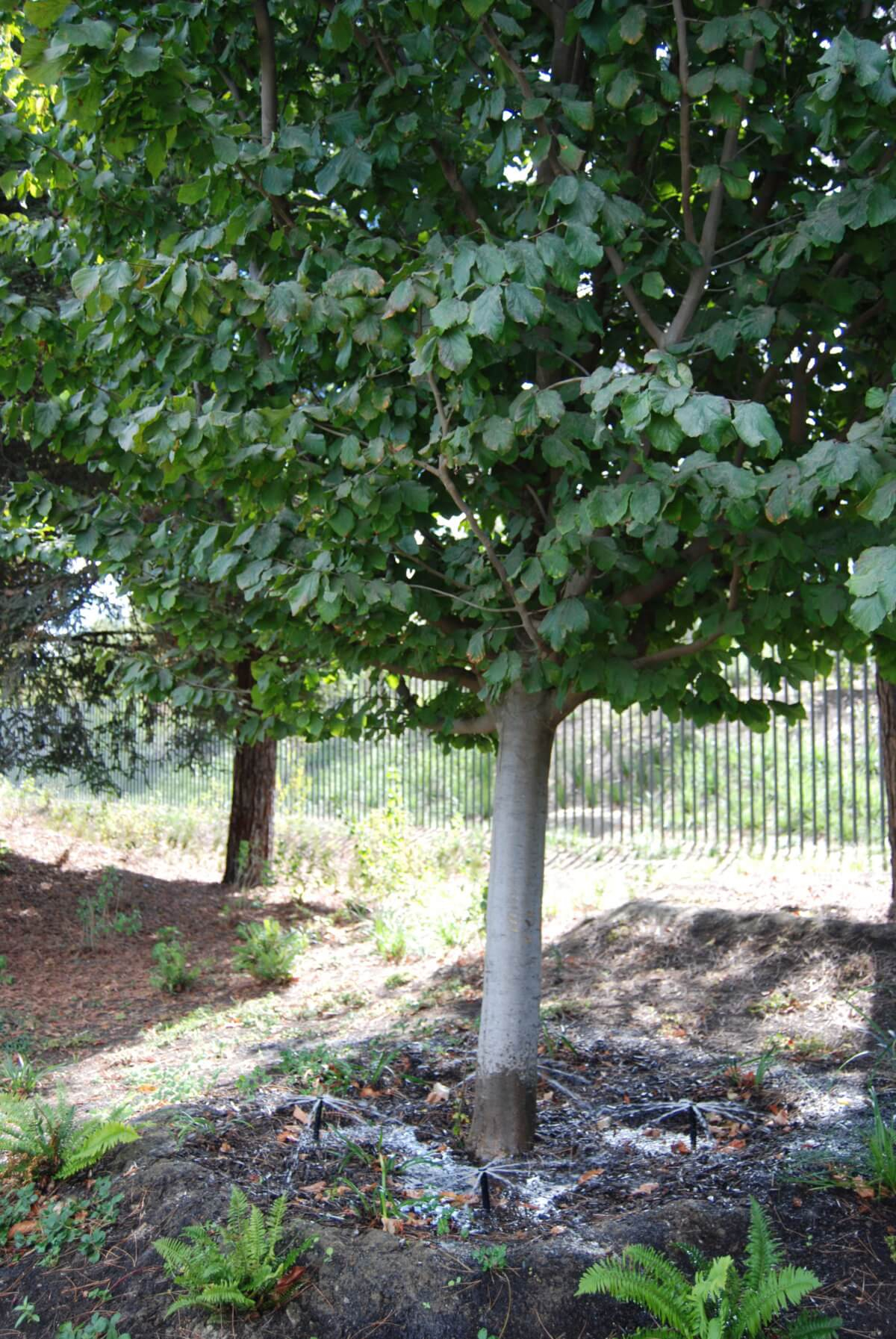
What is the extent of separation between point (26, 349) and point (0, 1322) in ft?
10.2

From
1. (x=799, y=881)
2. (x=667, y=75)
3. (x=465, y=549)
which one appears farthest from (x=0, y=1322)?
(x=799, y=881)

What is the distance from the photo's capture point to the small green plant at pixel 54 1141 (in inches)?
141

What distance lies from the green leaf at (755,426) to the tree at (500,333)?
0.7 inches

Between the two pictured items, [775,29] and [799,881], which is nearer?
[775,29]

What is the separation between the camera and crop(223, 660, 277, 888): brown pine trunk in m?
10.4

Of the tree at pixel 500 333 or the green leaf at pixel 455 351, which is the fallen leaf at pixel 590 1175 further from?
the green leaf at pixel 455 351

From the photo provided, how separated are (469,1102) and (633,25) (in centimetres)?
390

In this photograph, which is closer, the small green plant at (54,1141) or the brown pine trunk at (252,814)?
the small green plant at (54,1141)

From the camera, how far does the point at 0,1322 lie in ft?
9.84

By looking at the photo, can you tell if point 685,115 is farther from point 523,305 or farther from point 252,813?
point 252,813

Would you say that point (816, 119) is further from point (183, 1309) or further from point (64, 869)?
point (64, 869)

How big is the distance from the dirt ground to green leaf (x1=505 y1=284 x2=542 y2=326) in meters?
2.54

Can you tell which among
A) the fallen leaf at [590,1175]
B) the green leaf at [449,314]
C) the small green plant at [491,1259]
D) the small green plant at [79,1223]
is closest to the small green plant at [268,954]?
the small green plant at [79,1223]

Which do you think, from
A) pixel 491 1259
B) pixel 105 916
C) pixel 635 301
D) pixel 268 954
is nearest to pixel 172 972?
pixel 268 954
